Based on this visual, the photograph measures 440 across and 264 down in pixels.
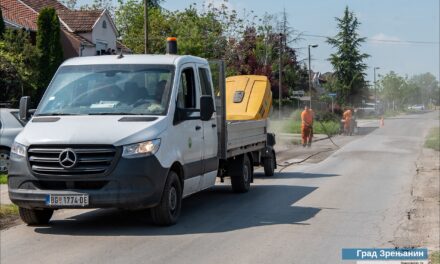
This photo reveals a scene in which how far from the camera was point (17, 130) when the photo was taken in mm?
15094

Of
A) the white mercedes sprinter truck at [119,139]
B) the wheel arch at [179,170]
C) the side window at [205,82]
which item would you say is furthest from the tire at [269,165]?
the wheel arch at [179,170]

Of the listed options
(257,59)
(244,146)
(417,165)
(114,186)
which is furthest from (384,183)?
(257,59)

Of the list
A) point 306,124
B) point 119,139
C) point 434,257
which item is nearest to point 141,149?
point 119,139

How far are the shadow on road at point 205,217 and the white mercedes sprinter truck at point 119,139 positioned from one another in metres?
0.34

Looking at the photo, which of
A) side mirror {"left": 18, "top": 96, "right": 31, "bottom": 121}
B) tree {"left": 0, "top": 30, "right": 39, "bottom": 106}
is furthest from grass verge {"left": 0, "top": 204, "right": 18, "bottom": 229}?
tree {"left": 0, "top": 30, "right": 39, "bottom": 106}

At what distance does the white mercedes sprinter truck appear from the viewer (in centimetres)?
814

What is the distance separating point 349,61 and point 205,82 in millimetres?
70402


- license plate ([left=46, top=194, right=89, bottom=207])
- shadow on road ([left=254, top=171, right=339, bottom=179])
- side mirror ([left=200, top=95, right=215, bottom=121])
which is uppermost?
side mirror ([left=200, top=95, right=215, bottom=121])

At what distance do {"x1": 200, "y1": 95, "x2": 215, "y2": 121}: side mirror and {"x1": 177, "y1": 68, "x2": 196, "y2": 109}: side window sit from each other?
0.85 ft

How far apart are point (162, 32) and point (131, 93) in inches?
1731

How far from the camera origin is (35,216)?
8.95 meters

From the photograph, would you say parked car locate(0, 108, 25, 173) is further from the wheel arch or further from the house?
the house

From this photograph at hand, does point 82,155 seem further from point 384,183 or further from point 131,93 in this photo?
point 384,183

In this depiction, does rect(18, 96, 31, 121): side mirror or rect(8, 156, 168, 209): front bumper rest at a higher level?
rect(18, 96, 31, 121): side mirror
